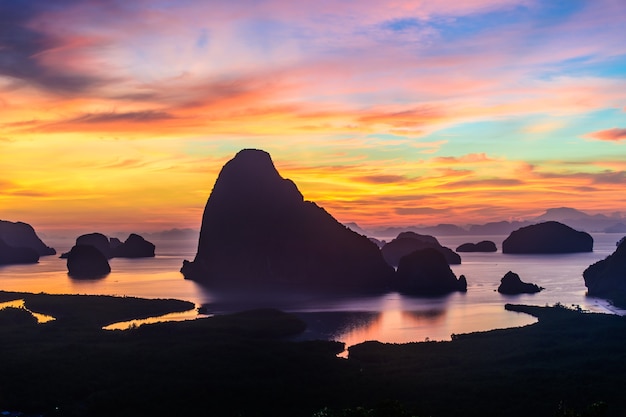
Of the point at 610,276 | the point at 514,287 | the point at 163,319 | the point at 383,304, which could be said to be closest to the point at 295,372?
the point at 163,319

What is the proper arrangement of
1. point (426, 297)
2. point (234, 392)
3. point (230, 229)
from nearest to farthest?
point (234, 392)
point (426, 297)
point (230, 229)

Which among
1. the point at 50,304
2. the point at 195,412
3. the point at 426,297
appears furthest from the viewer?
the point at 426,297

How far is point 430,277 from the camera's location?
485 feet

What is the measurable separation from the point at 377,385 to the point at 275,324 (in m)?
37.6

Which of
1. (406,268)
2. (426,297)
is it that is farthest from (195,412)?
(406,268)

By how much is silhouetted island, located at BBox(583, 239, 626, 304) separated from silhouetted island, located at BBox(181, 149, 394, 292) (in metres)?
46.5

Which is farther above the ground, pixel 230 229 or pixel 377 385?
pixel 230 229

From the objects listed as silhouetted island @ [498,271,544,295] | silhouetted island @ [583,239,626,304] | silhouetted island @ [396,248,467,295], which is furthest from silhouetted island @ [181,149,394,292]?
silhouetted island @ [583,239,626,304]

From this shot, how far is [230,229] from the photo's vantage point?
183750mm

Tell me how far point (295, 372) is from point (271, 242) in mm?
114395

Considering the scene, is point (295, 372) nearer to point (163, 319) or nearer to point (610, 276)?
point (163, 319)

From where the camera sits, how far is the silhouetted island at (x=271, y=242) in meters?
163

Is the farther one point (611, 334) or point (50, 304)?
point (50, 304)

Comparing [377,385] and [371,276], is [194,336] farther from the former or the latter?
[371,276]
